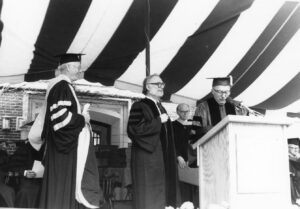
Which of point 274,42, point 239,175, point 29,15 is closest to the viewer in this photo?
point 239,175

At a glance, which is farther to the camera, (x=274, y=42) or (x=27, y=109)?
(x=27, y=109)

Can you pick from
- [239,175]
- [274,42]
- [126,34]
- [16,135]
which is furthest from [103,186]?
[239,175]

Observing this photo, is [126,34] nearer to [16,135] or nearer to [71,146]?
[71,146]

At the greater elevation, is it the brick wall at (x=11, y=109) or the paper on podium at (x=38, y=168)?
the brick wall at (x=11, y=109)

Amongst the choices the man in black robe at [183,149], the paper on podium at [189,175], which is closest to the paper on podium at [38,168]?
the man in black robe at [183,149]

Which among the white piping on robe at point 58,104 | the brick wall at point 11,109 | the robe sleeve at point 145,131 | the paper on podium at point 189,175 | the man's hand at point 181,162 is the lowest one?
the paper on podium at point 189,175

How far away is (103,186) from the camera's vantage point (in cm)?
709

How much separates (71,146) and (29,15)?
1.51 meters

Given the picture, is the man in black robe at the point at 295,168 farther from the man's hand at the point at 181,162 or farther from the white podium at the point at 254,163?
the white podium at the point at 254,163

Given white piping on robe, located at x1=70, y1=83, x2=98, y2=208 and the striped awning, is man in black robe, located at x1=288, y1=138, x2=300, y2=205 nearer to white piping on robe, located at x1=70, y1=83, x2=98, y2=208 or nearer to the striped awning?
the striped awning

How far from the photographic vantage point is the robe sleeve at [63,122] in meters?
3.55

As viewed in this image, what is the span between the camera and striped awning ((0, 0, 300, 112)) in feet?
14.7

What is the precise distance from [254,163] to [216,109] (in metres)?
2.16

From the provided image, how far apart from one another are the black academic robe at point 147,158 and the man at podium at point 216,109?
1.78 feet
